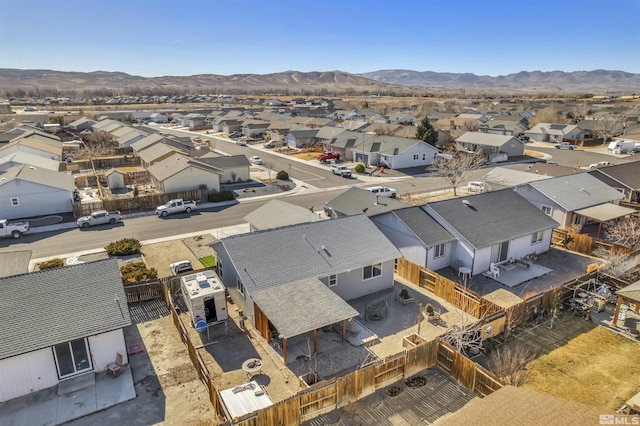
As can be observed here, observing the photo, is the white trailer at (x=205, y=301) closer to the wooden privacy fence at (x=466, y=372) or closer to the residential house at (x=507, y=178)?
the wooden privacy fence at (x=466, y=372)

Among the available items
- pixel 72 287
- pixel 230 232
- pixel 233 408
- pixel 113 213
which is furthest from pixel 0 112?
pixel 233 408

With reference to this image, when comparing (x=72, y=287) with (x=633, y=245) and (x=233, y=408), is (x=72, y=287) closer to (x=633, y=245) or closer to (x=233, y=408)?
(x=233, y=408)

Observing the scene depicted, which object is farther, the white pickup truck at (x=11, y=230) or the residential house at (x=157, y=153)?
the residential house at (x=157, y=153)

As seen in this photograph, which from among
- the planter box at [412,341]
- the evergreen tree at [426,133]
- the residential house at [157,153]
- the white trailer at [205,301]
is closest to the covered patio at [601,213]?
the planter box at [412,341]

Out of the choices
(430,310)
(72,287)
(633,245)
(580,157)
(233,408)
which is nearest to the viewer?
(233,408)

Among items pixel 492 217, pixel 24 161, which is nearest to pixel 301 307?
pixel 492 217

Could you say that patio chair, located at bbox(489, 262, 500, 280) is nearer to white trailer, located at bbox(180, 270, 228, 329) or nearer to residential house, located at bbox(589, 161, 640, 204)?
white trailer, located at bbox(180, 270, 228, 329)

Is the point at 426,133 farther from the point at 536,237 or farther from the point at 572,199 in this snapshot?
the point at 536,237

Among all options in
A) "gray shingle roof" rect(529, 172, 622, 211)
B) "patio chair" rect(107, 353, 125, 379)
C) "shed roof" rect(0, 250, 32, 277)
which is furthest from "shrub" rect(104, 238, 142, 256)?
"gray shingle roof" rect(529, 172, 622, 211)
